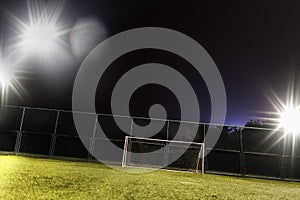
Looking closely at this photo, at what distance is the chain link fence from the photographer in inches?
489

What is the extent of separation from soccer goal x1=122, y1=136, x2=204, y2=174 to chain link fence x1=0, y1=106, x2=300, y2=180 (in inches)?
18.8

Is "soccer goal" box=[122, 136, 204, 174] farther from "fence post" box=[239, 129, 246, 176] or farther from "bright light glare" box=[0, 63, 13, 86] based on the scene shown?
"bright light glare" box=[0, 63, 13, 86]

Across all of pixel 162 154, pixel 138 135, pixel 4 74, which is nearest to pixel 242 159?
pixel 162 154

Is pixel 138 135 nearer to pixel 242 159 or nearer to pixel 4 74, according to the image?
pixel 242 159

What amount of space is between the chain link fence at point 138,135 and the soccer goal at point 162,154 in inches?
18.8

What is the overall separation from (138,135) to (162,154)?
1729 mm

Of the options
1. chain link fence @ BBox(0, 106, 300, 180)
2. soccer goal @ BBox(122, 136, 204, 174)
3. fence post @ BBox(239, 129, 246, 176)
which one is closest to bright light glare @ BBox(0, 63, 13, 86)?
chain link fence @ BBox(0, 106, 300, 180)

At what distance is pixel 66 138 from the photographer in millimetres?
13094

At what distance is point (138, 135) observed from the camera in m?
13.1

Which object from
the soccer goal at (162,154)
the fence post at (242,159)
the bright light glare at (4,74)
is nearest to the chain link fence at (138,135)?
the fence post at (242,159)

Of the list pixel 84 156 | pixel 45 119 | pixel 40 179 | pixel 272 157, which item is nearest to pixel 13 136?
pixel 45 119

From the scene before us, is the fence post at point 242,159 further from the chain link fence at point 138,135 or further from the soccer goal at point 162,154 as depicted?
the soccer goal at point 162,154

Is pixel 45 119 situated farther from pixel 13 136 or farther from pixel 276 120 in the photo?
pixel 276 120

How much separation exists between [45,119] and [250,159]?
12004 millimetres
